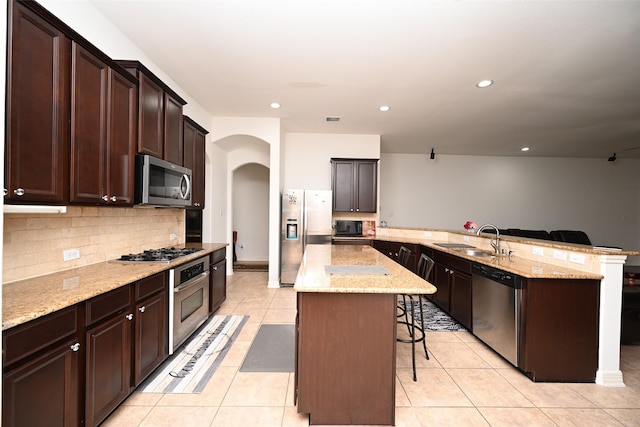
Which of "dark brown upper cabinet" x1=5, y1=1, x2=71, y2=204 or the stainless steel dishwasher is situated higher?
"dark brown upper cabinet" x1=5, y1=1, x2=71, y2=204

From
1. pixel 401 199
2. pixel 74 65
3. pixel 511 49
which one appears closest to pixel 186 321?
pixel 74 65

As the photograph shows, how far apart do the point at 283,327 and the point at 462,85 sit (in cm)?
356

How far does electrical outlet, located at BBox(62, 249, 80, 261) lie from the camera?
6.74ft

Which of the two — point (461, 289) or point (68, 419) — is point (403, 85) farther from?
point (68, 419)

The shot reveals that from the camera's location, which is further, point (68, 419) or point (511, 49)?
point (511, 49)

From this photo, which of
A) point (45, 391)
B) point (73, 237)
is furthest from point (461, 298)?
point (73, 237)

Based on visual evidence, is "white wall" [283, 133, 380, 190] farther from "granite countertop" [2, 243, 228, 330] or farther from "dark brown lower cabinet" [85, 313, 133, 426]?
"dark brown lower cabinet" [85, 313, 133, 426]

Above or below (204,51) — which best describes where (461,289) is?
below

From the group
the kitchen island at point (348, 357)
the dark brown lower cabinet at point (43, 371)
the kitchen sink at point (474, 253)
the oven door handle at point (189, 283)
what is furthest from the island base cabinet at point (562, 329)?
the dark brown lower cabinet at point (43, 371)

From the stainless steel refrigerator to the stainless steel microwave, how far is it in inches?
83.6

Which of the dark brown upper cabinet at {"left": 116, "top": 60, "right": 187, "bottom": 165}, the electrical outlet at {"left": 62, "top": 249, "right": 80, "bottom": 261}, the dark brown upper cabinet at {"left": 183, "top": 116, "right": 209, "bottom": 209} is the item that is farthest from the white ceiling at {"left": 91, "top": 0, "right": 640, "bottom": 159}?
the electrical outlet at {"left": 62, "top": 249, "right": 80, "bottom": 261}

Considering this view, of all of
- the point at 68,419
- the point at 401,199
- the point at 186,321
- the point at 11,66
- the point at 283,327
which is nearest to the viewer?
the point at 11,66

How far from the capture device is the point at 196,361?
8.36 ft

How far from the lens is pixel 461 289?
3.31 m
